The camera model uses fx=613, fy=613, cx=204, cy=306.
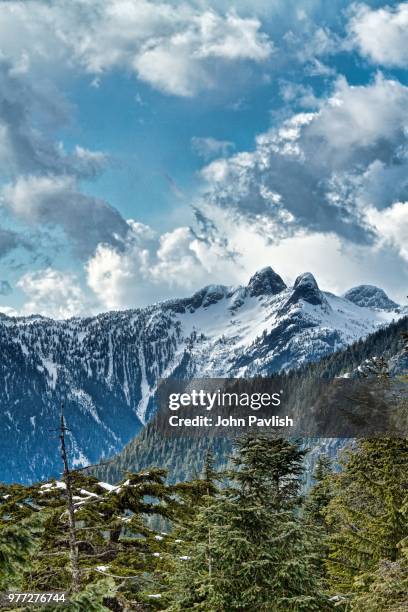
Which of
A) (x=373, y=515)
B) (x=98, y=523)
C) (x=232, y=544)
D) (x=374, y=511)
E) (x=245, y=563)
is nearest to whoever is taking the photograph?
(x=245, y=563)

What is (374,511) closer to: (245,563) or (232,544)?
(232,544)

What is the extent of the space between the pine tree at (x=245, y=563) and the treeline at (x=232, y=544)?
0.02 m

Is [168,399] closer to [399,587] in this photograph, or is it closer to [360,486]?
[360,486]

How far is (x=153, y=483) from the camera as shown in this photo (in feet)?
63.8

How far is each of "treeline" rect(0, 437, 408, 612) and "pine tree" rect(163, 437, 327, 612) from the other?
0.02 m

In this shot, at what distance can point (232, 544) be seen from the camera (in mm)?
13070

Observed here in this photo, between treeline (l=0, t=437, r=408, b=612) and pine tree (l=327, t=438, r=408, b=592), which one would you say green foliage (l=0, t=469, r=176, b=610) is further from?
pine tree (l=327, t=438, r=408, b=592)

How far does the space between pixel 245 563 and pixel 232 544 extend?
569 mm

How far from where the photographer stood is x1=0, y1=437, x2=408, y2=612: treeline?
12.7m

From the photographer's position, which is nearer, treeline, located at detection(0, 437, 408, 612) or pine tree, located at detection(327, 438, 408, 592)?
treeline, located at detection(0, 437, 408, 612)

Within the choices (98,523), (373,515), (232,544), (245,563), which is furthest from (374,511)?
(98,523)

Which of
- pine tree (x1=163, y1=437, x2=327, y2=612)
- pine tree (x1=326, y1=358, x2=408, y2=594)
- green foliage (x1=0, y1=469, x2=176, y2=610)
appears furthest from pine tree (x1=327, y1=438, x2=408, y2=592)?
green foliage (x1=0, y1=469, x2=176, y2=610)

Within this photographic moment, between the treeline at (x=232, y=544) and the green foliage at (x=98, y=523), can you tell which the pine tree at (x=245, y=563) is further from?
the green foliage at (x=98, y=523)

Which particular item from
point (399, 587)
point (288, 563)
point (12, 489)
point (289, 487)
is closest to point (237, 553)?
point (288, 563)
